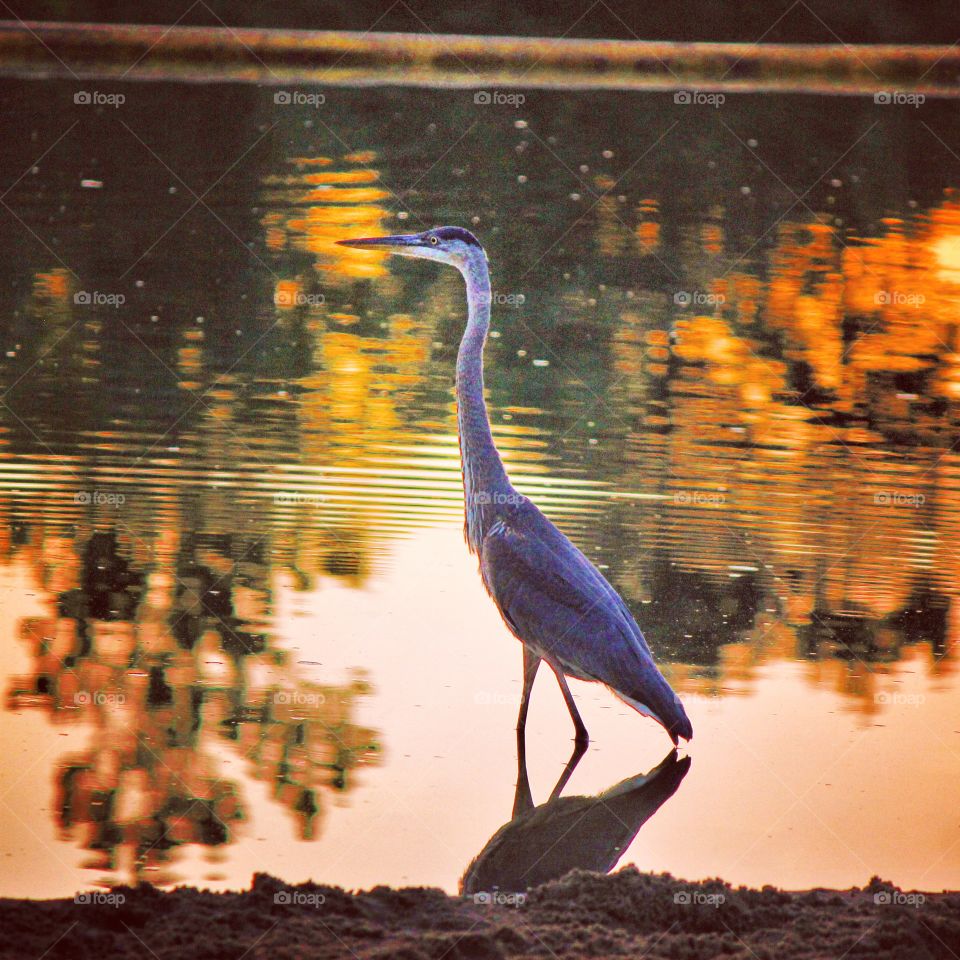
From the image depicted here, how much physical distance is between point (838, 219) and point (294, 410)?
10796 mm

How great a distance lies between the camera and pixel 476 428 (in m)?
7.30

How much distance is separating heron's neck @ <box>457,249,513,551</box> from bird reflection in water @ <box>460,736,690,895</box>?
1.21 metres

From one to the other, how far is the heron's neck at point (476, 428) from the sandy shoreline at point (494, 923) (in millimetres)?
2392

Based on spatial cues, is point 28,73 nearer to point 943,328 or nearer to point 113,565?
point 943,328

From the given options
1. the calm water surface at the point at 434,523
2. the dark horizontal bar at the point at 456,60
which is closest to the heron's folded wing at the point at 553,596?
the calm water surface at the point at 434,523

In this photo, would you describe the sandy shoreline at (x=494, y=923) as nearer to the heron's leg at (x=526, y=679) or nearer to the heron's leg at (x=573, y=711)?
the heron's leg at (x=573, y=711)

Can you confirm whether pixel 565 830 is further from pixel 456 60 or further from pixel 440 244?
pixel 456 60

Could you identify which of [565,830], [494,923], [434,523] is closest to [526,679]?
[565,830]

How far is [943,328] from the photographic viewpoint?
14500 millimetres

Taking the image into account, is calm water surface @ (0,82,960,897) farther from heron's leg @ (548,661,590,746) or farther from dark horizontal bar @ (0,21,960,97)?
dark horizontal bar @ (0,21,960,97)

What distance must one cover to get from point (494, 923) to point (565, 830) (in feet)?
3.86

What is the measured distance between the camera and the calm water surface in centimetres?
578


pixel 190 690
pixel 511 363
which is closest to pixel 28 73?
pixel 511 363

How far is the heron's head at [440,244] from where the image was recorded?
7.50 m
